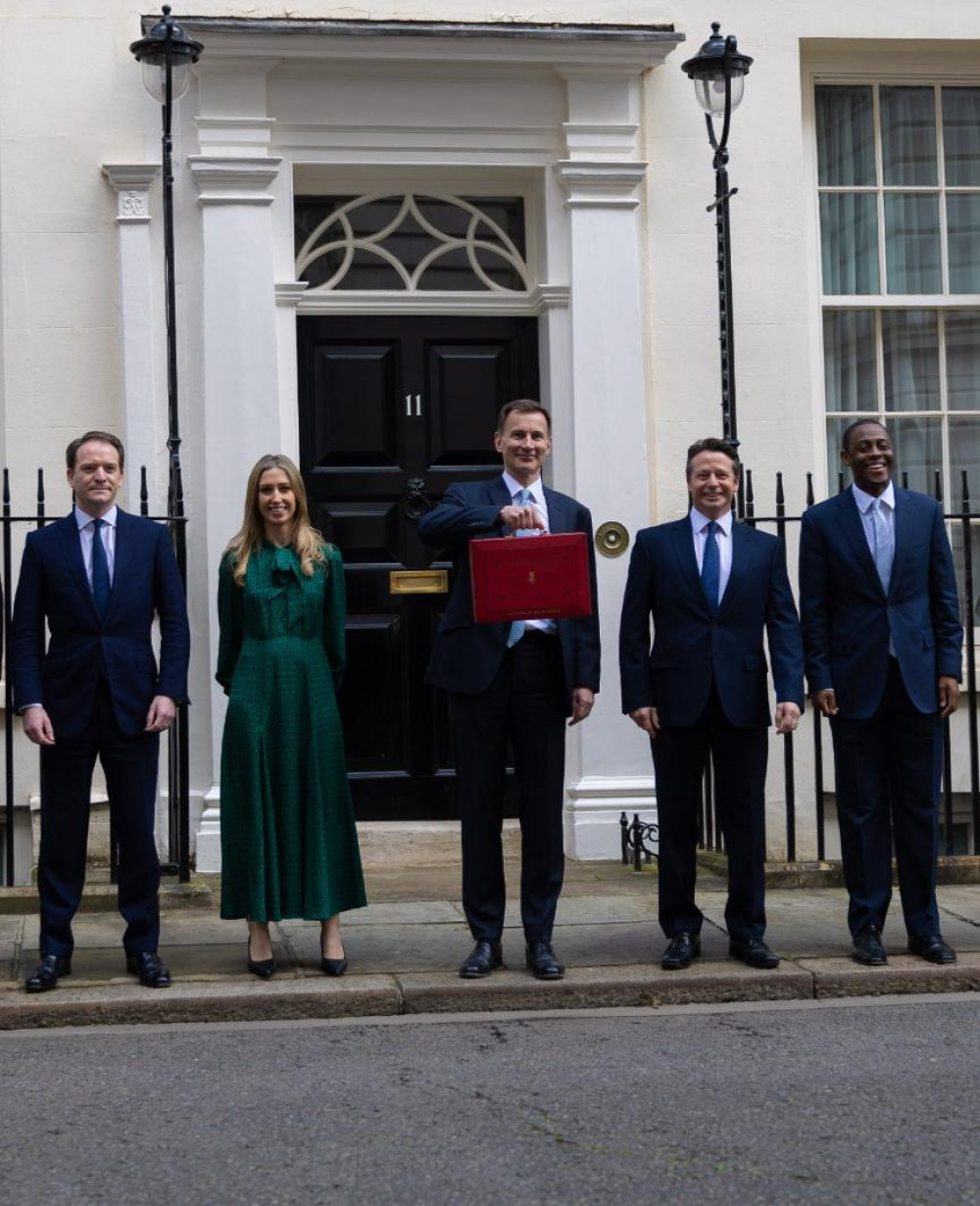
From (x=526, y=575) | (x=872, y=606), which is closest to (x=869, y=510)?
(x=872, y=606)

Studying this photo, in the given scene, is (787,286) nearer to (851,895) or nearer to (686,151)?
(686,151)

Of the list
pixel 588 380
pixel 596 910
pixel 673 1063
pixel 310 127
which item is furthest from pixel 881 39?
pixel 673 1063

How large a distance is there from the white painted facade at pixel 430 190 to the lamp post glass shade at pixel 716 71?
755mm

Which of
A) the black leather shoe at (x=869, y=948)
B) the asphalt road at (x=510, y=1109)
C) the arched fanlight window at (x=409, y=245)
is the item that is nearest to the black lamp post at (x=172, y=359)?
the arched fanlight window at (x=409, y=245)

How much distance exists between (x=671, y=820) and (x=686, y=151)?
4251 millimetres

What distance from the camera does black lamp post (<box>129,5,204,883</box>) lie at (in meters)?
8.12

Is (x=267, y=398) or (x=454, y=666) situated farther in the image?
(x=267, y=398)

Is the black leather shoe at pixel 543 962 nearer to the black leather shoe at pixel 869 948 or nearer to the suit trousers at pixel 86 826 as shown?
the black leather shoe at pixel 869 948

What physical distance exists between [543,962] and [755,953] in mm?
766

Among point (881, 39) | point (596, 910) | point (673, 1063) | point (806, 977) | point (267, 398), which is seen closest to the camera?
point (673, 1063)

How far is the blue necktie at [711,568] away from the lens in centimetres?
670

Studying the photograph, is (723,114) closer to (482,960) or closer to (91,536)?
(91,536)

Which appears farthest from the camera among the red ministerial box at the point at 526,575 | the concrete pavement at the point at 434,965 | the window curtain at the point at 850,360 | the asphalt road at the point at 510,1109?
the window curtain at the point at 850,360

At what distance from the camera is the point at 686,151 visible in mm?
9609
